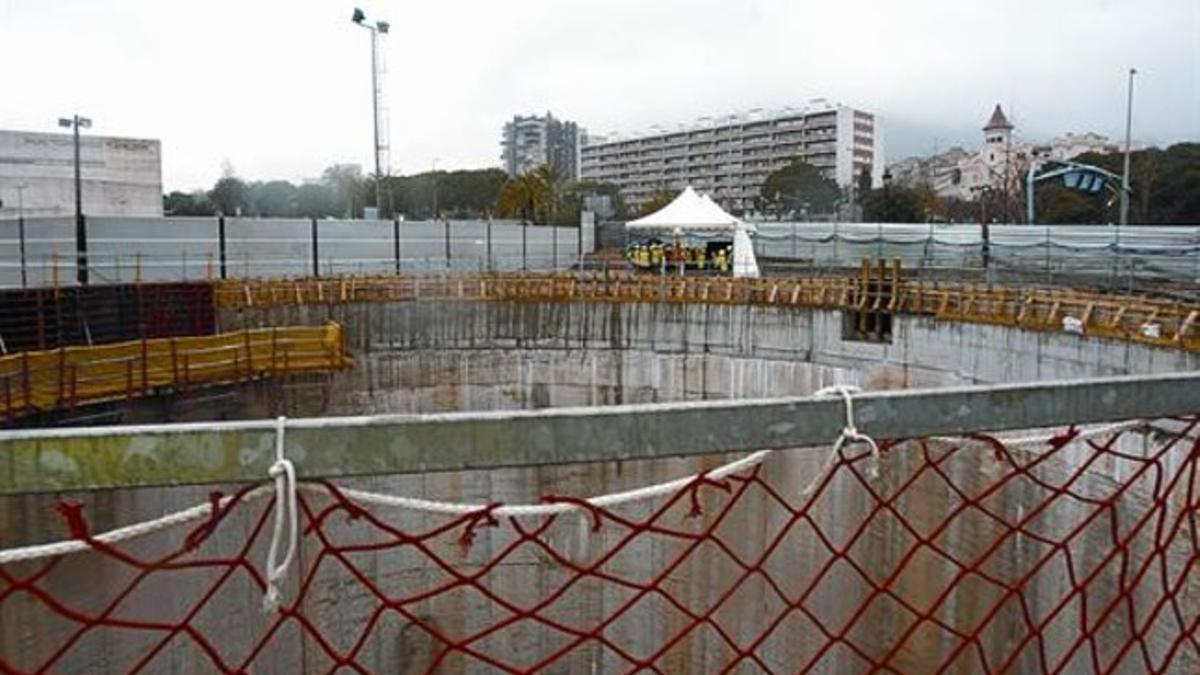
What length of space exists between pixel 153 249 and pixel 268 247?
8.73 ft

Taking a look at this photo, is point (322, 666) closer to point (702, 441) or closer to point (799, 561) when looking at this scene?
point (799, 561)

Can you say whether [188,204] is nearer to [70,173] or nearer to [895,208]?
[70,173]

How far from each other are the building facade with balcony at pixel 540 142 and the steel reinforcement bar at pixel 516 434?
373 feet

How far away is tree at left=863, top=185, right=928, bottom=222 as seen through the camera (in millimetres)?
42031

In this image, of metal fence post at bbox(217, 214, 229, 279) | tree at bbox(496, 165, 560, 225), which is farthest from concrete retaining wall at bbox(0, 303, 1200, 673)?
tree at bbox(496, 165, 560, 225)

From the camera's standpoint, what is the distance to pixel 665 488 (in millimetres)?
1632

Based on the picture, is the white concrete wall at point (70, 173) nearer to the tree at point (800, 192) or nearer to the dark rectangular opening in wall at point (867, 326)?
the dark rectangular opening in wall at point (867, 326)

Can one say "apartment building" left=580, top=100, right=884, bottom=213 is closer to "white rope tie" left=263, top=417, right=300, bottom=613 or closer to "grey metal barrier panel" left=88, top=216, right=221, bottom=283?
"grey metal barrier panel" left=88, top=216, right=221, bottom=283

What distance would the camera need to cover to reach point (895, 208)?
42.2 meters

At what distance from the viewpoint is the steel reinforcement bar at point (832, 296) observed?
10852mm

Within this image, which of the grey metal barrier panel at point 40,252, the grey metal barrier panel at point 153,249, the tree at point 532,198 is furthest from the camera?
the tree at point 532,198

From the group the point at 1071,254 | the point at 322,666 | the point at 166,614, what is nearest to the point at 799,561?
the point at 322,666

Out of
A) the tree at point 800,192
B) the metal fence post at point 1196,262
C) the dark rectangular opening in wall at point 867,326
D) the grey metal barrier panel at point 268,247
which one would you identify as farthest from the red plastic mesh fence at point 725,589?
the tree at point 800,192

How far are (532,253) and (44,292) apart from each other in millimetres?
16567
